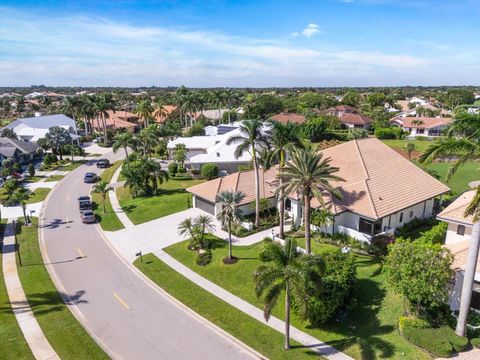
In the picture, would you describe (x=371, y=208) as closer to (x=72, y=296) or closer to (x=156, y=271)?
(x=156, y=271)

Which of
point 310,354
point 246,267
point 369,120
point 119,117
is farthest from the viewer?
point 119,117

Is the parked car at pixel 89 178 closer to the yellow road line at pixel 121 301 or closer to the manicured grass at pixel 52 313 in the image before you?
the manicured grass at pixel 52 313

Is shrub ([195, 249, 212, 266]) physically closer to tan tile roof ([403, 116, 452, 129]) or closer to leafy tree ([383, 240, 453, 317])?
leafy tree ([383, 240, 453, 317])

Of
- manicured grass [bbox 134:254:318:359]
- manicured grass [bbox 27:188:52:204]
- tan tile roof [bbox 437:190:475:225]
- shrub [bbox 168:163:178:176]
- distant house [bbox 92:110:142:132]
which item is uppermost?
distant house [bbox 92:110:142:132]

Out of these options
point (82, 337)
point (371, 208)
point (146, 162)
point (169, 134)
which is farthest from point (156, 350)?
point (169, 134)

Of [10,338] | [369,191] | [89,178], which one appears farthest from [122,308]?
[89,178]

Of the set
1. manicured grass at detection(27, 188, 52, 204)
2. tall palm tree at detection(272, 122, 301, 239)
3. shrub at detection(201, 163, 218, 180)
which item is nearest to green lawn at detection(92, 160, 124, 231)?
manicured grass at detection(27, 188, 52, 204)
